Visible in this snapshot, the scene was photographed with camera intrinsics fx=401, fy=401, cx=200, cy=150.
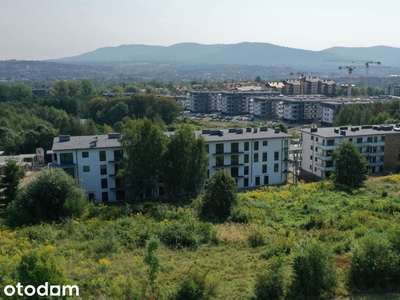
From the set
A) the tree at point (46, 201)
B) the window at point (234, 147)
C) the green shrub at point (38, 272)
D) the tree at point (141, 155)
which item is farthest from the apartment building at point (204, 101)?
the green shrub at point (38, 272)

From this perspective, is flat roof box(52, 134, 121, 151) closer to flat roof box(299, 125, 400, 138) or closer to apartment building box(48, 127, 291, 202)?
apartment building box(48, 127, 291, 202)

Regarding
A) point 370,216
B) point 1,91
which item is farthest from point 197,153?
point 1,91

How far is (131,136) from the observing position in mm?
31453

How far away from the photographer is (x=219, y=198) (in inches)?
1037

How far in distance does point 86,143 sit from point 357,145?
27.8 meters

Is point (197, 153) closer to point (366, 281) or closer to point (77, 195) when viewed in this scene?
Answer: point (77, 195)

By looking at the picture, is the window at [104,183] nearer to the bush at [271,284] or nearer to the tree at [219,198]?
the tree at [219,198]

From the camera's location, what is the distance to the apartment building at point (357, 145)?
41469 mm

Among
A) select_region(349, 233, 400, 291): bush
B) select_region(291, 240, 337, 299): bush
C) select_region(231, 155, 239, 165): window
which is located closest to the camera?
select_region(291, 240, 337, 299): bush

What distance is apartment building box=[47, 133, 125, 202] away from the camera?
33.5 m

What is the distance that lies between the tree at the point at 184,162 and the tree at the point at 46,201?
28.4ft

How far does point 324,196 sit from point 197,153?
35.2 ft

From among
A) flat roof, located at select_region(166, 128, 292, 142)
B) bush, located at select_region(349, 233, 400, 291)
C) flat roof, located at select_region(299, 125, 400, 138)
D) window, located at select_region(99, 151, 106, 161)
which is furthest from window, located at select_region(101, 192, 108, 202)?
bush, located at select_region(349, 233, 400, 291)

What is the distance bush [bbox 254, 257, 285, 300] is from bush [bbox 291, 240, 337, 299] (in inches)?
26.2
